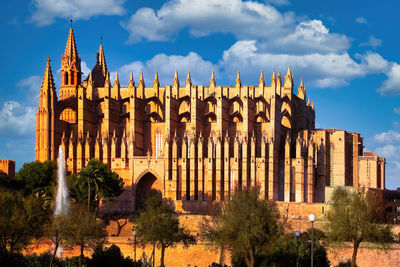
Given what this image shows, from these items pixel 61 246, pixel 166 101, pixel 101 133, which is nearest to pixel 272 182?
pixel 166 101

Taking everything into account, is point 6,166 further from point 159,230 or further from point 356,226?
point 356,226

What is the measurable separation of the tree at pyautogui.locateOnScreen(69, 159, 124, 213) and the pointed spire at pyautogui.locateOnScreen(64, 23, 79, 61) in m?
25.0

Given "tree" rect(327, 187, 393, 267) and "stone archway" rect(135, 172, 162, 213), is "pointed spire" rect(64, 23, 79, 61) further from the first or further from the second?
"tree" rect(327, 187, 393, 267)

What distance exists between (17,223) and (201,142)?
32.8m

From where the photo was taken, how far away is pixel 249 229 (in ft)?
147

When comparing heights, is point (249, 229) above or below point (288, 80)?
below

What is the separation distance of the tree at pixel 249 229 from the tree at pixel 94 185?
2082 cm

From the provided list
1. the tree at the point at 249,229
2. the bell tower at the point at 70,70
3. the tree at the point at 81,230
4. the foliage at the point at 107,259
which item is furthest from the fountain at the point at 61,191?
the bell tower at the point at 70,70

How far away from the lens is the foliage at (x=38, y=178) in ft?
219

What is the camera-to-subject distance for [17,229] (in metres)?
44.2

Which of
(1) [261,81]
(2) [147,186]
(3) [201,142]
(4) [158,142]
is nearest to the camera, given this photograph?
(3) [201,142]

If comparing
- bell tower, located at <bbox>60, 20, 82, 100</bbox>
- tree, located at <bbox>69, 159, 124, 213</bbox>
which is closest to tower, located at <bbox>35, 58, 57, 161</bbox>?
tree, located at <bbox>69, 159, 124, 213</bbox>

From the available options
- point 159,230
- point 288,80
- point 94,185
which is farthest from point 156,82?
point 159,230

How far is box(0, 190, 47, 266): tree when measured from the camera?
44.0m
